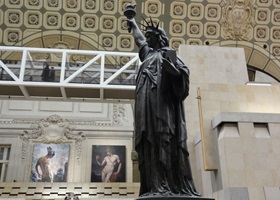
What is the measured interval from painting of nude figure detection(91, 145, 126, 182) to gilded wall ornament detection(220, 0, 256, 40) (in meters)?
6.64

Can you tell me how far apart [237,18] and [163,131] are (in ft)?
42.3

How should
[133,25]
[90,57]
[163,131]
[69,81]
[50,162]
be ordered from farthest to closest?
[90,57], [50,162], [69,81], [133,25], [163,131]

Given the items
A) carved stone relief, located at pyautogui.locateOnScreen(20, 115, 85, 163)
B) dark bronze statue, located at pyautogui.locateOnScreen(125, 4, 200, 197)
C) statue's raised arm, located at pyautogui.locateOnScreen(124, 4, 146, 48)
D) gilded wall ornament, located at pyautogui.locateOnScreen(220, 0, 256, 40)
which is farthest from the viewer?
carved stone relief, located at pyautogui.locateOnScreen(20, 115, 85, 163)

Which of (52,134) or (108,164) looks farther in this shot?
(52,134)

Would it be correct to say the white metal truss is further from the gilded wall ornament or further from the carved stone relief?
the gilded wall ornament

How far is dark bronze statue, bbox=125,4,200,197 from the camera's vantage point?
275 cm

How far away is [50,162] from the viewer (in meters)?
14.6

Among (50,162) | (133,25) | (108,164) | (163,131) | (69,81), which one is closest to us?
(163,131)

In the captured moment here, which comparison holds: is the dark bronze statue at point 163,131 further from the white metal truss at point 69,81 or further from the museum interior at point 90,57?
the museum interior at point 90,57

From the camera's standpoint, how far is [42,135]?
1492 cm

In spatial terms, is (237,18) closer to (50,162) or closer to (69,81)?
(69,81)

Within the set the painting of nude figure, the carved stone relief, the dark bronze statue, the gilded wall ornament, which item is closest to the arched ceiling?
the gilded wall ornament

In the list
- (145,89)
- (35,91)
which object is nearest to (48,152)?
(35,91)

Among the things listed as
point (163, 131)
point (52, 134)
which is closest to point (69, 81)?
point (52, 134)
